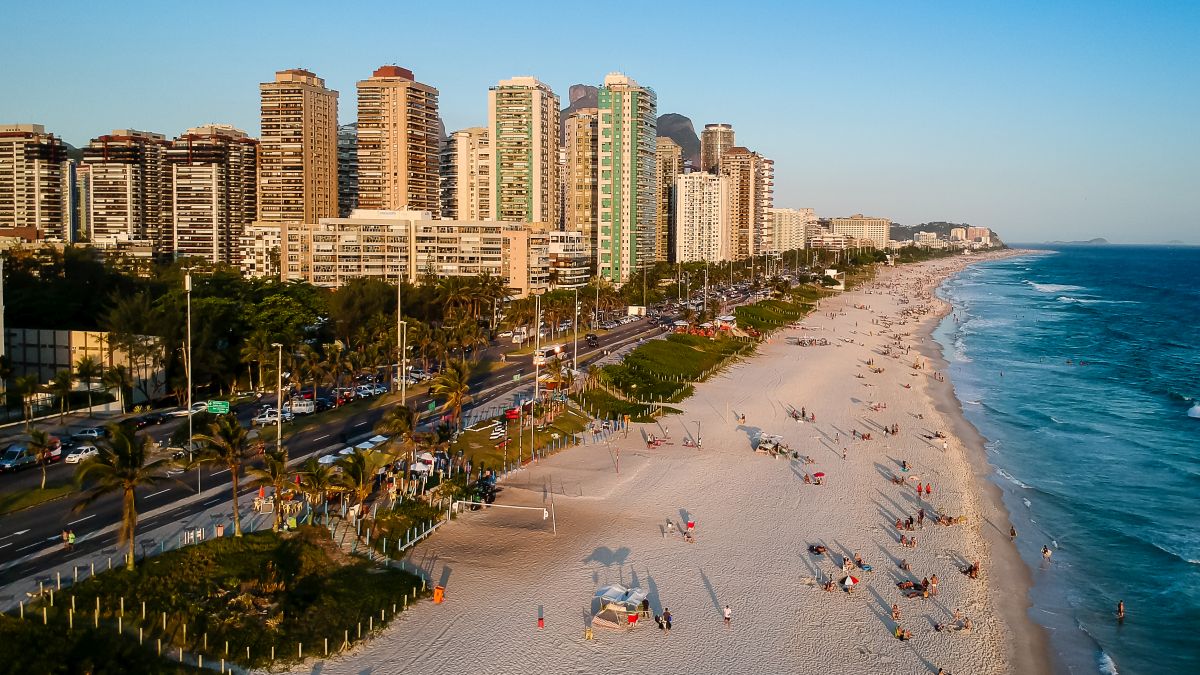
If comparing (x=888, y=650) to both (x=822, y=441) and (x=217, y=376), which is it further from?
(x=217, y=376)

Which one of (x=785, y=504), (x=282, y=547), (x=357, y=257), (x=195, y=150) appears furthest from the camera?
(x=195, y=150)

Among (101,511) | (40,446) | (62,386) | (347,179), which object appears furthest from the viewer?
(347,179)

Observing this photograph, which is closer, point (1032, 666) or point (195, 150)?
point (1032, 666)

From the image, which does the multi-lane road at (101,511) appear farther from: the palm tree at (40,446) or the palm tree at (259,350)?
the palm tree at (259,350)

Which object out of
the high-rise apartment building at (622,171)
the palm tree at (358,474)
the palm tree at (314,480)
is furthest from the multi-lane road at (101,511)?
the high-rise apartment building at (622,171)

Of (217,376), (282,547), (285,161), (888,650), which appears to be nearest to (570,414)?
(217,376)

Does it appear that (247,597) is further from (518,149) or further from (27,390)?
(518,149)

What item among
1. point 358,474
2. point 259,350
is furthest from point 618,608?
point 259,350

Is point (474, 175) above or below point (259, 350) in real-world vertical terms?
above
